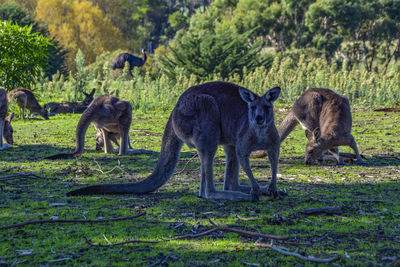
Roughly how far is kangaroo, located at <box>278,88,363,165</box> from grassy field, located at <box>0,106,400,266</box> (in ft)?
0.80

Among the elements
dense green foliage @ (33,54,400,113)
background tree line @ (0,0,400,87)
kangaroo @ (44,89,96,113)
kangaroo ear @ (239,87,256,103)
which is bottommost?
kangaroo @ (44,89,96,113)

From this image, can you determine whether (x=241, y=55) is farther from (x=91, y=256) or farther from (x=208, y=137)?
(x=91, y=256)

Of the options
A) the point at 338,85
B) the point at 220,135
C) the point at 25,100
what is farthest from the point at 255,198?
the point at 338,85

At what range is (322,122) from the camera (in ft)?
21.6

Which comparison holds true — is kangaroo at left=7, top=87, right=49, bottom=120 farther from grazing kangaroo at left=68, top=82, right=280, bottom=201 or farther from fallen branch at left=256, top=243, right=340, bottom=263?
fallen branch at left=256, top=243, right=340, bottom=263

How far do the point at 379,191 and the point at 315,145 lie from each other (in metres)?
1.63

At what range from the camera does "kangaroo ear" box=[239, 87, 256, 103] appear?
4.09 metres

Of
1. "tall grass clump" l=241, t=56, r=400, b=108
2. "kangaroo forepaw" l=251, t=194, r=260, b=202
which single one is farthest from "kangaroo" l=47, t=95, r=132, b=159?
"tall grass clump" l=241, t=56, r=400, b=108

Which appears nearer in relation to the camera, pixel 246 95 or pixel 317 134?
pixel 246 95

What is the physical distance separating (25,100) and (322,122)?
7.58m

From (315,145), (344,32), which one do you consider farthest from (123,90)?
(344,32)

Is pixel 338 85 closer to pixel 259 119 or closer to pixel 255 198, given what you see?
pixel 255 198

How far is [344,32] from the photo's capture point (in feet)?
88.3

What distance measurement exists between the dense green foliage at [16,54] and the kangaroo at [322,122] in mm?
8123
